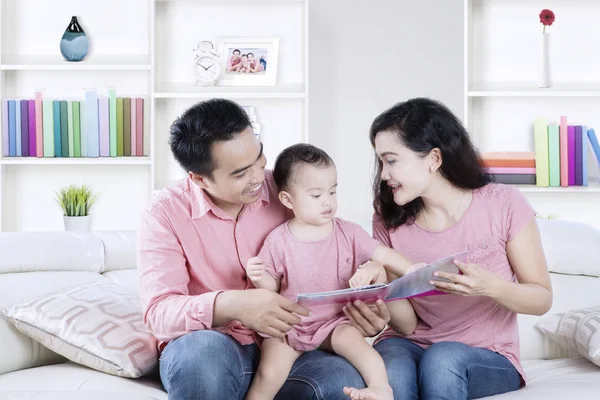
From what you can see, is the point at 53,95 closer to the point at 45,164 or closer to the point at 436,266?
the point at 45,164

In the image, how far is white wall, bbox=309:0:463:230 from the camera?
4258 millimetres

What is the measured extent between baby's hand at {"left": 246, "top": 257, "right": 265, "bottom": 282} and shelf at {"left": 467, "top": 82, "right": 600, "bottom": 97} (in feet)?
7.63

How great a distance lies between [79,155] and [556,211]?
7.86 feet

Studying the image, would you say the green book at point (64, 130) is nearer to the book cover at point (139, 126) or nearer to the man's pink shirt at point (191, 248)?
the book cover at point (139, 126)

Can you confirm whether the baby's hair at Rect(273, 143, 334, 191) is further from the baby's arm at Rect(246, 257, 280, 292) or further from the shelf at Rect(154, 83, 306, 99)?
the shelf at Rect(154, 83, 306, 99)

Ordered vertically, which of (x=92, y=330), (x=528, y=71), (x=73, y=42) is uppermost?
(x=73, y=42)

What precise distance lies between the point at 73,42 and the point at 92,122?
16.4 inches

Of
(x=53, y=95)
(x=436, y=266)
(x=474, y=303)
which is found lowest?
(x=474, y=303)

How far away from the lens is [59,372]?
6.80ft

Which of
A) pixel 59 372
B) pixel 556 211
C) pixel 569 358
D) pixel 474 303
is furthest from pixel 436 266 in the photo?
pixel 556 211

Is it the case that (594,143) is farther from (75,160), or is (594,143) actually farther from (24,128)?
(24,128)

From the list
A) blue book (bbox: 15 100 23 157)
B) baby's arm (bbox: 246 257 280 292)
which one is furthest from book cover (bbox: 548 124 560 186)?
blue book (bbox: 15 100 23 157)

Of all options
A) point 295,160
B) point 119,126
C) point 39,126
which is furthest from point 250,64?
point 295,160

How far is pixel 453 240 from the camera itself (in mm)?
2117
